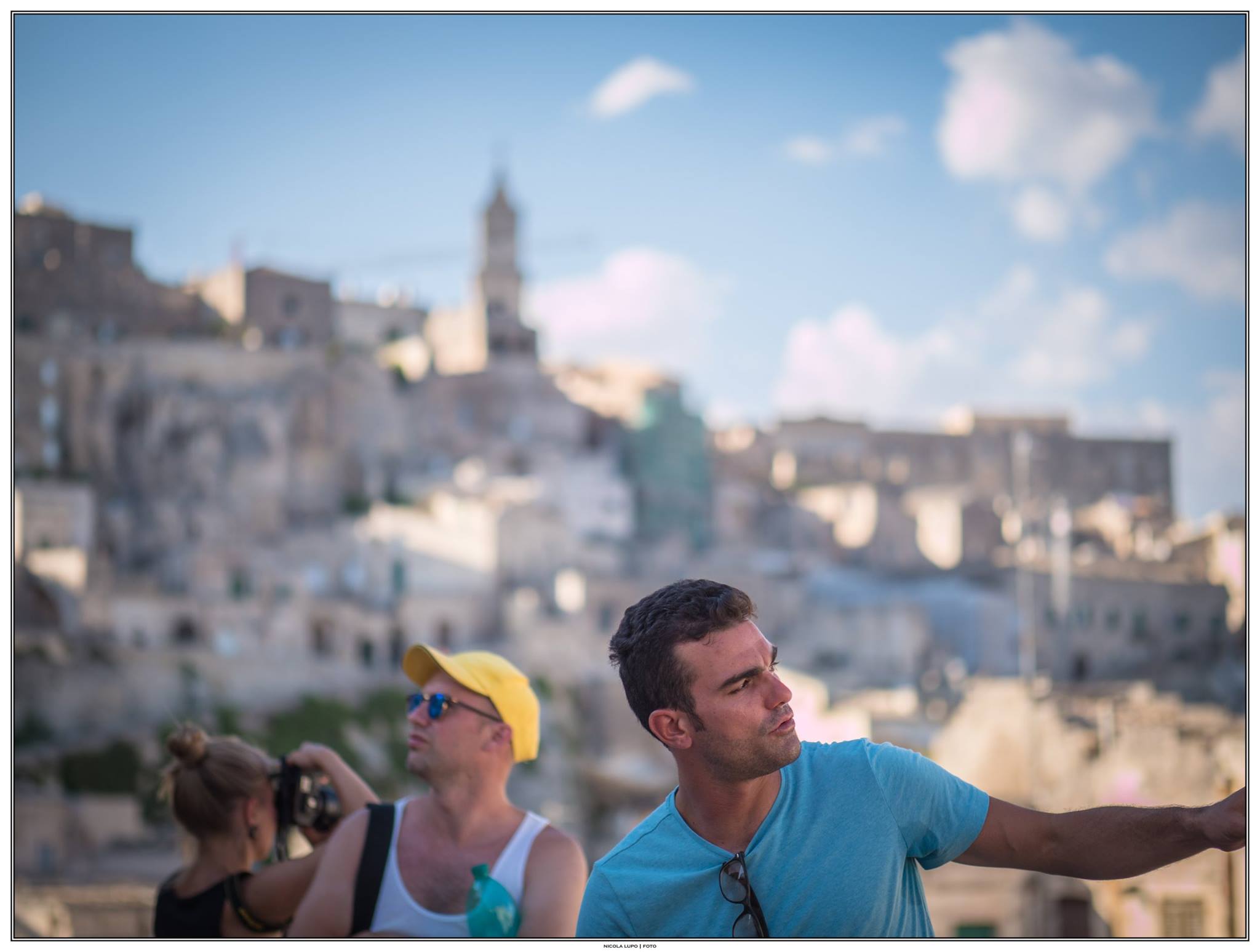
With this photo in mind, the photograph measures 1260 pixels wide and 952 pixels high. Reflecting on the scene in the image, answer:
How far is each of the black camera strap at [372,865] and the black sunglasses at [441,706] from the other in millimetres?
346

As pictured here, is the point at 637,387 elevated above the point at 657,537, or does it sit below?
above

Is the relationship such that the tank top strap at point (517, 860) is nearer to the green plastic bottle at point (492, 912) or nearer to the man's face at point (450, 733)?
the green plastic bottle at point (492, 912)

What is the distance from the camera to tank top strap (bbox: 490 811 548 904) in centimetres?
470

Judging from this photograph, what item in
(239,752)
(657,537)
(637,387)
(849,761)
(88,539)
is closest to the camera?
(849,761)

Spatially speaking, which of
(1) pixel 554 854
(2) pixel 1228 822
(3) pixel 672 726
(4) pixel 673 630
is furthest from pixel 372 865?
(2) pixel 1228 822

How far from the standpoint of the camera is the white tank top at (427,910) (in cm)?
471

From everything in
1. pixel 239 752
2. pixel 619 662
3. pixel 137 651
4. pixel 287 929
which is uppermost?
Answer: pixel 619 662

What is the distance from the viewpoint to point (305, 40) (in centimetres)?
643

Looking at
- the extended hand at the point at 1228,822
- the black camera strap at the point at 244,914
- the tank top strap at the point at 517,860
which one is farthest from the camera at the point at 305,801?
the extended hand at the point at 1228,822

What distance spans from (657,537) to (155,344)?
54.1 feet

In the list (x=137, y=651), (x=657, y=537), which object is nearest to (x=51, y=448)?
(x=137, y=651)

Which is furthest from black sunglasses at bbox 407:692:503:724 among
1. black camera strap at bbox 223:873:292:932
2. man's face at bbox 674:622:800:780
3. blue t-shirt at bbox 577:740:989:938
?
man's face at bbox 674:622:800:780

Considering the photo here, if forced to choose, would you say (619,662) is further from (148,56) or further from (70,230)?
(70,230)

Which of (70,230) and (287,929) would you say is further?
(70,230)
